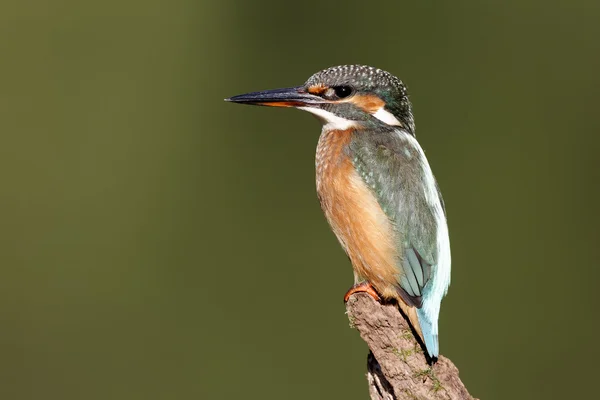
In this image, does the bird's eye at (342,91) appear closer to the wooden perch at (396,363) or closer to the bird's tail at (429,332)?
the wooden perch at (396,363)

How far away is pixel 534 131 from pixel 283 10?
7.15 feet

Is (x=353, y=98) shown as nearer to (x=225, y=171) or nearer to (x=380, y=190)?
(x=380, y=190)

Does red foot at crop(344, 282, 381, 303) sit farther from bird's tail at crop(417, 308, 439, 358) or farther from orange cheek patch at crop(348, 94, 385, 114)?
orange cheek patch at crop(348, 94, 385, 114)

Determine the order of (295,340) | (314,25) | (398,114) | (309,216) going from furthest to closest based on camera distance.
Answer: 1. (314,25)
2. (309,216)
3. (295,340)
4. (398,114)

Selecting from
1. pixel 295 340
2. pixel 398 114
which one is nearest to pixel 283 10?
pixel 295 340

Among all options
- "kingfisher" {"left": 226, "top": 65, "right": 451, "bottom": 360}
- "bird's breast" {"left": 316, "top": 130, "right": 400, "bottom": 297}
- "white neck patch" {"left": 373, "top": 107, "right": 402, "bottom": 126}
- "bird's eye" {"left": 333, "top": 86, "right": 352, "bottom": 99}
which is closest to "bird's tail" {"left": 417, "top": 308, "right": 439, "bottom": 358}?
"kingfisher" {"left": 226, "top": 65, "right": 451, "bottom": 360}

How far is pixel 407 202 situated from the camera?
3.48 meters

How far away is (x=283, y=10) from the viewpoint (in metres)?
7.61

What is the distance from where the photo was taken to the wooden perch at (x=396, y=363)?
3.13m

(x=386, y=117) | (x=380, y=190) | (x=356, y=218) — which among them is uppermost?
(x=386, y=117)

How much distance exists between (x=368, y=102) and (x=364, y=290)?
0.74 metres

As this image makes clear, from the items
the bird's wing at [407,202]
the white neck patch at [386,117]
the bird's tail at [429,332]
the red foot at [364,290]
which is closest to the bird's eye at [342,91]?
the white neck patch at [386,117]

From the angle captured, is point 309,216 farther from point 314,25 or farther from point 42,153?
point 42,153

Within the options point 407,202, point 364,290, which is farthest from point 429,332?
point 407,202
